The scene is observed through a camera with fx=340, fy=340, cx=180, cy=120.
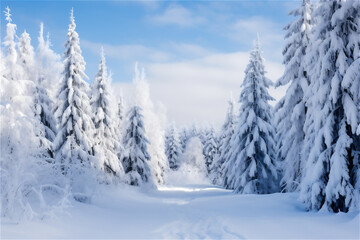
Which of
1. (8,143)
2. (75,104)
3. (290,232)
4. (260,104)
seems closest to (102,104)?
(75,104)

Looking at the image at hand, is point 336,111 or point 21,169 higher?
point 336,111

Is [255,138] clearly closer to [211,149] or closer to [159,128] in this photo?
[159,128]

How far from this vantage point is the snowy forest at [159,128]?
12969mm

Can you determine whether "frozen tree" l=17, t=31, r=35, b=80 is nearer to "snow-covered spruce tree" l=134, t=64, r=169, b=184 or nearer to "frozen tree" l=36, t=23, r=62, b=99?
"frozen tree" l=36, t=23, r=62, b=99

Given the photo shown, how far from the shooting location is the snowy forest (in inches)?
511

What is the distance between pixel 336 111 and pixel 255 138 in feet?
45.8

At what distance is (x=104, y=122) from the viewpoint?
1247 inches

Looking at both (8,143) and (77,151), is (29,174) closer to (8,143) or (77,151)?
(8,143)

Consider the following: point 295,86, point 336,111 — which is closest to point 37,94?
point 295,86

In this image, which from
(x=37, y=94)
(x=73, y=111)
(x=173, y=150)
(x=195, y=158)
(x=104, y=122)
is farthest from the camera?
(x=173, y=150)

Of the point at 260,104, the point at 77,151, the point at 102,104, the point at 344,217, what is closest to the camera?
the point at 344,217

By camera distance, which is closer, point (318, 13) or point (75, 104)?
point (318, 13)

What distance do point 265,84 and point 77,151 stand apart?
17522 mm

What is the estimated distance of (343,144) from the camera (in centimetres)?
1357
